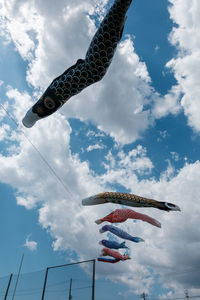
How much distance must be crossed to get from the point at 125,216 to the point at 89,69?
6977mm

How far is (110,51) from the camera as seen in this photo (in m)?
4.43

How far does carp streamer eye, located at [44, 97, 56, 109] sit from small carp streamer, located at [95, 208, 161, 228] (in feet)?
20.7

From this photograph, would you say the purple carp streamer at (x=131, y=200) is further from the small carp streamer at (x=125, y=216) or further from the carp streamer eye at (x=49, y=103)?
the carp streamer eye at (x=49, y=103)

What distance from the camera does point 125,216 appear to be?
9797mm

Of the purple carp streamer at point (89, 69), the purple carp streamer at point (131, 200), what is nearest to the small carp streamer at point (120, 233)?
the purple carp streamer at point (131, 200)

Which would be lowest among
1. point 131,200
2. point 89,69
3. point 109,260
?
point 109,260

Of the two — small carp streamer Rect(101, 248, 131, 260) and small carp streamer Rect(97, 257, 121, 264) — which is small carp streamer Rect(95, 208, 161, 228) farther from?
small carp streamer Rect(97, 257, 121, 264)

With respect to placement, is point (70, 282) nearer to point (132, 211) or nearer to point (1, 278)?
point (132, 211)

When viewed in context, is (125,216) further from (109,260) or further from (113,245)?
(109,260)

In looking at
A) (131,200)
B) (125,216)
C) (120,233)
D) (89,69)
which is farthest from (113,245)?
(89,69)

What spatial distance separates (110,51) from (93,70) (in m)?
0.54

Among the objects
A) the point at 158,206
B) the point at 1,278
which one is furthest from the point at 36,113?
the point at 1,278

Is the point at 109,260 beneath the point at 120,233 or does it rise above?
beneath

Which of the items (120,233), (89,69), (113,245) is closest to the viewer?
(89,69)
